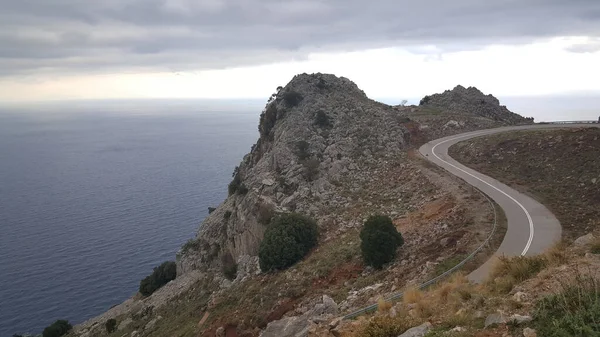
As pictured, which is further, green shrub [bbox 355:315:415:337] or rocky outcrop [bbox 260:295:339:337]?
rocky outcrop [bbox 260:295:339:337]

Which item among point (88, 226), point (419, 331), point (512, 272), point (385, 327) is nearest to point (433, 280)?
point (512, 272)

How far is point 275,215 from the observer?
37.3 meters

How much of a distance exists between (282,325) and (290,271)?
11.2 metres

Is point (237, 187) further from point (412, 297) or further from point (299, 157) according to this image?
point (412, 297)

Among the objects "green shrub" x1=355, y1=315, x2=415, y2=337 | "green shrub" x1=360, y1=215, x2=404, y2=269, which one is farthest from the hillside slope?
"green shrub" x1=355, y1=315, x2=415, y2=337

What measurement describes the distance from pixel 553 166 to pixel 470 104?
39.4m

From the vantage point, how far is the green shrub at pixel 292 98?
2261 inches

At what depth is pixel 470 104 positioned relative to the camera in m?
71.1

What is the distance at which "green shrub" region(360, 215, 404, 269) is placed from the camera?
23125mm

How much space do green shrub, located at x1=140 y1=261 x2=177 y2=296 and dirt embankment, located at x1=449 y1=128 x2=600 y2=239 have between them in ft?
117

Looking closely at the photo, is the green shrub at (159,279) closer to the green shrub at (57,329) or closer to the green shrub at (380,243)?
the green shrub at (57,329)

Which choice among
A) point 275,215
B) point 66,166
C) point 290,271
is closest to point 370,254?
point 290,271

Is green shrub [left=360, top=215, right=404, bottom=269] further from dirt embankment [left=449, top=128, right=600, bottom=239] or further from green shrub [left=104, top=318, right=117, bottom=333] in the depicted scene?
green shrub [left=104, top=318, right=117, bottom=333]

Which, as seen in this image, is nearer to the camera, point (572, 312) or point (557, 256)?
point (572, 312)
